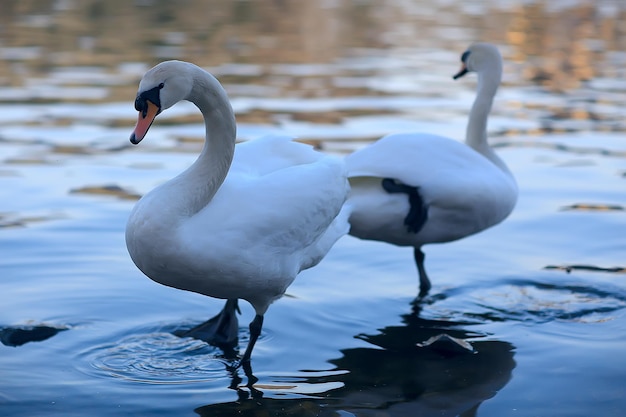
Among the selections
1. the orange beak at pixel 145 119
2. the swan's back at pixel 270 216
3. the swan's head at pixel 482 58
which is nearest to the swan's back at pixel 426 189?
the swan's back at pixel 270 216

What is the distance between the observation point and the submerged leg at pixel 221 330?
17.0ft

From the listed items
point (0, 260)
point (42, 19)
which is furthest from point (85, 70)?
point (0, 260)

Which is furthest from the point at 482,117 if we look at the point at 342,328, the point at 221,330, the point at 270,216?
the point at 270,216

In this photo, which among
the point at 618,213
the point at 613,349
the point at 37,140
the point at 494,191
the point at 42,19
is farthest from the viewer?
the point at 42,19

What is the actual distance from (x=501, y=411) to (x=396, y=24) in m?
17.1

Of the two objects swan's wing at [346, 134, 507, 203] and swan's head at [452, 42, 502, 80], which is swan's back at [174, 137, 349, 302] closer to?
swan's wing at [346, 134, 507, 203]

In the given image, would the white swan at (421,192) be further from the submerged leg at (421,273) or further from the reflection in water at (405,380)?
the reflection in water at (405,380)

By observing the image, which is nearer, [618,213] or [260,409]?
[260,409]

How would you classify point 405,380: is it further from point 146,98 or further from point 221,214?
point 146,98

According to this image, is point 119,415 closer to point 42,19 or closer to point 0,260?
point 0,260

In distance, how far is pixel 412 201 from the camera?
5.85 metres

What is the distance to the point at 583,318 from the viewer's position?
5.57m

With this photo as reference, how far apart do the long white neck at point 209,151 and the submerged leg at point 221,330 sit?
970 mm

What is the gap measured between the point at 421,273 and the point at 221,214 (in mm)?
2122
